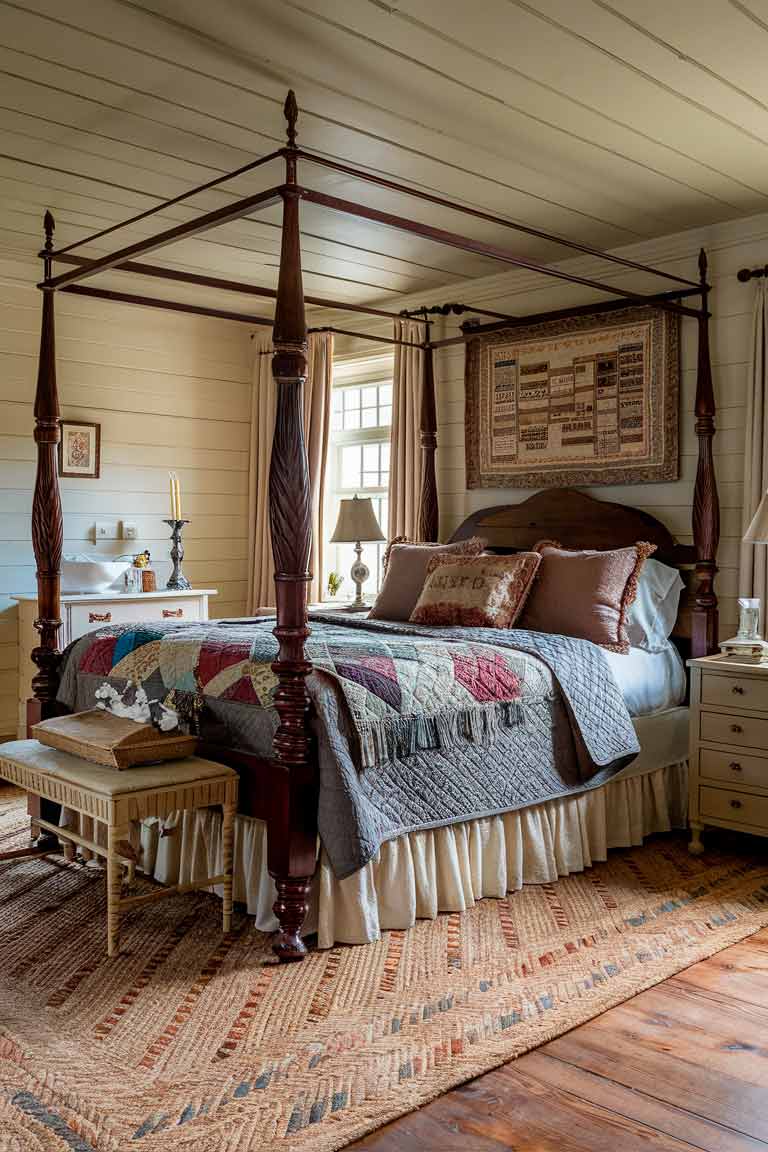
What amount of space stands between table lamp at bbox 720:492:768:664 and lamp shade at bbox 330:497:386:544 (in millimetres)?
2115

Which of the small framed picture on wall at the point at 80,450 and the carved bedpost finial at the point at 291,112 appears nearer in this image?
the carved bedpost finial at the point at 291,112

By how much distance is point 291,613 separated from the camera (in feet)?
9.67

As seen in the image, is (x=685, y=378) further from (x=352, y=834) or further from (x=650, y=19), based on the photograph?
(x=352, y=834)

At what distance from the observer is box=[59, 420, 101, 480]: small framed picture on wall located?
5859mm

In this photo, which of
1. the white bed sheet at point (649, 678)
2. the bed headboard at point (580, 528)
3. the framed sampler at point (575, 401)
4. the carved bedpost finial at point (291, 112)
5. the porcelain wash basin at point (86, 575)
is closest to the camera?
the carved bedpost finial at point (291, 112)

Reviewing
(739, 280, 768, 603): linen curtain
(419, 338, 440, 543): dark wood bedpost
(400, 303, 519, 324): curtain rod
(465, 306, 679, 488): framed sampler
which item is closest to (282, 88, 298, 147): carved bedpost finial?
(465, 306, 679, 488): framed sampler

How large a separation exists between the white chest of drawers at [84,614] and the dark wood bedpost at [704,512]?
2710 mm

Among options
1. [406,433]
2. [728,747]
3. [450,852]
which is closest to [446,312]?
[406,433]

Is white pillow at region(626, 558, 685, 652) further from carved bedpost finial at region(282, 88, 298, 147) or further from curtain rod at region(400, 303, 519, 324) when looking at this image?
carved bedpost finial at region(282, 88, 298, 147)

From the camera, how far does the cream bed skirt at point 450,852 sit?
3.07m

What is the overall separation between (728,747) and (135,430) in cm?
391

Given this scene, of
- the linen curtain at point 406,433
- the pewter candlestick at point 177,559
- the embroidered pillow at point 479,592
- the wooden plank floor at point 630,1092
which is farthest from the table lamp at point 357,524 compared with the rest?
the wooden plank floor at point 630,1092

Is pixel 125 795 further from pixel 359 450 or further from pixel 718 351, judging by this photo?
pixel 359 450

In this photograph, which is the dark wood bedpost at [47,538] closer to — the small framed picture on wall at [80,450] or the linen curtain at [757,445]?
the small framed picture on wall at [80,450]
